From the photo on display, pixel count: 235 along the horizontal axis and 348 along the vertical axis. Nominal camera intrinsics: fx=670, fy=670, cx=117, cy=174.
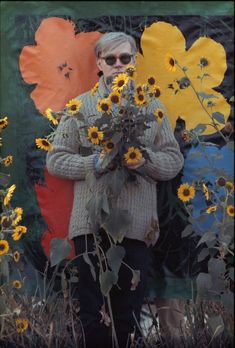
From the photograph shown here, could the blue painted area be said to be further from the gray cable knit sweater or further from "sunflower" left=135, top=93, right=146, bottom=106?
"sunflower" left=135, top=93, right=146, bottom=106

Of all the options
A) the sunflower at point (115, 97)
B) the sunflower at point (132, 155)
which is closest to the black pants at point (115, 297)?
the sunflower at point (132, 155)

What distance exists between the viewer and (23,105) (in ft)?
10.1

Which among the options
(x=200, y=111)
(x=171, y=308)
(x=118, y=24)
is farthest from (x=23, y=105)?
(x=171, y=308)

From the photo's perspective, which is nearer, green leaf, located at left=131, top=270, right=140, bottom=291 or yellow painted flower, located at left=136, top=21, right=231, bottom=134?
green leaf, located at left=131, top=270, right=140, bottom=291

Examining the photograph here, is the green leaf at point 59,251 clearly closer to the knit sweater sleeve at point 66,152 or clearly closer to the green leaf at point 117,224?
the green leaf at point 117,224

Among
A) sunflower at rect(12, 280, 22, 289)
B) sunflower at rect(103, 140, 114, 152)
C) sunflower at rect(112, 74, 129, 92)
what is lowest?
sunflower at rect(12, 280, 22, 289)

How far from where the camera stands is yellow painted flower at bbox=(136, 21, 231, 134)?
3.06 metres

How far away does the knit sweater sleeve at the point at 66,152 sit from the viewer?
2.81 m

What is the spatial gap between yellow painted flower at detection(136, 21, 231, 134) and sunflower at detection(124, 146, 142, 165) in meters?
0.67

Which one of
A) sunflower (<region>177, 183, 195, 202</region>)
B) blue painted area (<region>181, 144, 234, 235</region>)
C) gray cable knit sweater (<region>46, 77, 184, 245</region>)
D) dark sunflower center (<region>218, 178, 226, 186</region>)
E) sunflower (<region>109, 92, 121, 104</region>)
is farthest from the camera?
blue painted area (<region>181, 144, 234, 235</region>)

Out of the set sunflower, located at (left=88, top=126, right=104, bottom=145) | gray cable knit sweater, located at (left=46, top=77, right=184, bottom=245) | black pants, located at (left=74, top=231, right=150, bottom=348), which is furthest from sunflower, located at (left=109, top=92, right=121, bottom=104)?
black pants, located at (left=74, top=231, right=150, bottom=348)

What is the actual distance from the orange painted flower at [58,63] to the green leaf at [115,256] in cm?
85

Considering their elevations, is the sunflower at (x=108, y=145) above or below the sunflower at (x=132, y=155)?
above

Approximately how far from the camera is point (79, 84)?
121 inches
